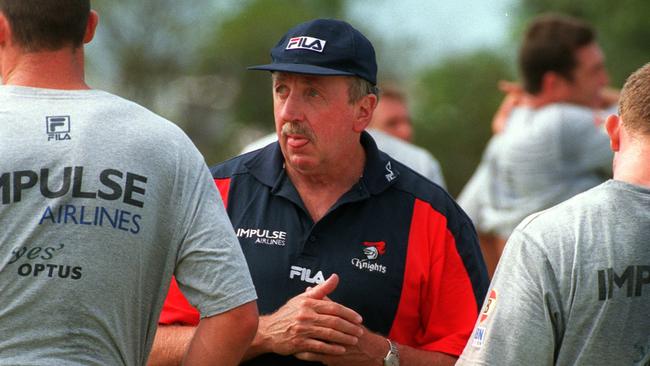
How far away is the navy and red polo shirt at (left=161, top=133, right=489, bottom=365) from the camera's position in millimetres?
4363

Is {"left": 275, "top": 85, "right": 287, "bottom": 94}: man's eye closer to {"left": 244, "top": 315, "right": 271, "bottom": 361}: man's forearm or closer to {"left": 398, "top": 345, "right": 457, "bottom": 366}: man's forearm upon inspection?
{"left": 244, "top": 315, "right": 271, "bottom": 361}: man's forearm

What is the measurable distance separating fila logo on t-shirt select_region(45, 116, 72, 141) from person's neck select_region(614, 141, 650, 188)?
171cm

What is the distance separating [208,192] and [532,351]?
112 cm

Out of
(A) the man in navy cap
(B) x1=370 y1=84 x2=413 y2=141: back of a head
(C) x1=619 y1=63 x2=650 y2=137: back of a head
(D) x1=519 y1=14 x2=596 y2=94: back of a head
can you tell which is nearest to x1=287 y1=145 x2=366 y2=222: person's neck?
(A) the man in navy cap

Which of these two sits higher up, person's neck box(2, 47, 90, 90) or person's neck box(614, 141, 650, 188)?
person's neck box(2, 47, 90, 90)

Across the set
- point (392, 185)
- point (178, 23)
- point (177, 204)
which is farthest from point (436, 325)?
point (178, 23)

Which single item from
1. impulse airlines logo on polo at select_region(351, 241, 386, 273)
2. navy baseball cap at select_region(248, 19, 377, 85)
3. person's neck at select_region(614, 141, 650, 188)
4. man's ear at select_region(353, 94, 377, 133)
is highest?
navy baseball cap at select_region(248, 19, 377, 85)

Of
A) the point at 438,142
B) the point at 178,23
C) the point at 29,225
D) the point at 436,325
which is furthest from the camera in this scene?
the point at 178,23

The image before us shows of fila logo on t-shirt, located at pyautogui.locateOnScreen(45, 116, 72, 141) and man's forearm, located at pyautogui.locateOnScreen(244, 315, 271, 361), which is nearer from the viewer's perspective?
fila logo on t-shirt, located at pyautogui.locateOnScreen(45, 116, 72, 141)

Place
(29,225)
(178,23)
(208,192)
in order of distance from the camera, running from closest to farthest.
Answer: (29,225), (208,192), (178,23)

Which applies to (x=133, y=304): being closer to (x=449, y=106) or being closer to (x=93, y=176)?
(x=93, y=176)

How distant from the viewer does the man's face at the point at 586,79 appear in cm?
741

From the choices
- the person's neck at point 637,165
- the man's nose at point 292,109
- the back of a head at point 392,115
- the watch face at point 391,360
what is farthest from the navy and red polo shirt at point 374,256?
the back of a head at point 392,115

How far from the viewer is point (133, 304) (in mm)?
3580
